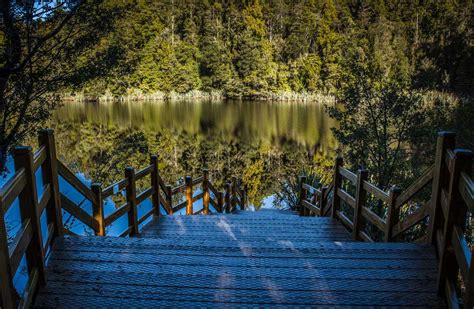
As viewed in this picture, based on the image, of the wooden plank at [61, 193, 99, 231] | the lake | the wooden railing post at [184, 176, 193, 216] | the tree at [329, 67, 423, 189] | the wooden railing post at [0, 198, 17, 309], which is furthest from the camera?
the lake

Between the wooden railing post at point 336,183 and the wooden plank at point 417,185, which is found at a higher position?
the wooden plank at point 417,185

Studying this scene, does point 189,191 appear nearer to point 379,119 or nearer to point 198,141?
point 379,119

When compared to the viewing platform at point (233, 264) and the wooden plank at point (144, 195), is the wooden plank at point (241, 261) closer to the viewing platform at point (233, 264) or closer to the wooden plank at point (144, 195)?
the viewing platform at point (233, 264)

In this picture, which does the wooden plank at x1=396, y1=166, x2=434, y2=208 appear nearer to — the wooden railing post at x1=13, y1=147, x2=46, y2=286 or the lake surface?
the wooden railing post at x1=13, y1=147, x2=46, y2=286

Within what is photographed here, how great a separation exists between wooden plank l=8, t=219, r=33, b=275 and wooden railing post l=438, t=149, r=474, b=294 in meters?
2.77

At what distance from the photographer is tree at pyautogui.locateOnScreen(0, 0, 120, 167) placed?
6301 millimetres

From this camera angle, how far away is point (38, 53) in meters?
7.55

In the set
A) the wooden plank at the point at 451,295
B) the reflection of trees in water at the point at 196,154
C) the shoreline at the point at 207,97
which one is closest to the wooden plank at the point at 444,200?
the wooden plank at the point at 451,295

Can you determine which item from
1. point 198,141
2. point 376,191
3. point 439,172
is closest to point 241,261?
point 439,172

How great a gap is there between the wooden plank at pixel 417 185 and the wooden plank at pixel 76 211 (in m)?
3.22

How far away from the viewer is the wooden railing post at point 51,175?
10.6 ft

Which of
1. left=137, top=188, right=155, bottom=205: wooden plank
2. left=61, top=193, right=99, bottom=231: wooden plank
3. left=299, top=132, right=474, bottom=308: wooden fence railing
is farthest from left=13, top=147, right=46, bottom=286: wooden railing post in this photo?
left=299, top=132, right=474, bottom=308: wooden fence railing

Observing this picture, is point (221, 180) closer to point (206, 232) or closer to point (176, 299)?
point (206, 232)

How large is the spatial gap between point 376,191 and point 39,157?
134 inches
